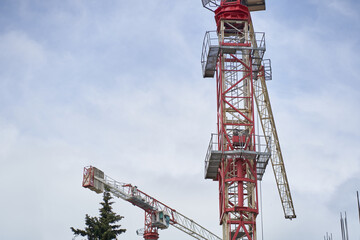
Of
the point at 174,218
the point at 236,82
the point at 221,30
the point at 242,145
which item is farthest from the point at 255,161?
the point at 174,218

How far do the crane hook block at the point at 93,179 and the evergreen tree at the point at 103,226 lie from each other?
32.5 metres

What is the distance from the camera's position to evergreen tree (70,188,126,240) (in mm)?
58594

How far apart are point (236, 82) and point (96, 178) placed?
35735 millimetres

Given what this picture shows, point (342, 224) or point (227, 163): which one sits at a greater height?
point (227, 163)

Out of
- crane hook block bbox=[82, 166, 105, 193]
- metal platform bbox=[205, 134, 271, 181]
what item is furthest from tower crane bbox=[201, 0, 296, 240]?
crane hook block bbox=[82, 166, 105, 193]

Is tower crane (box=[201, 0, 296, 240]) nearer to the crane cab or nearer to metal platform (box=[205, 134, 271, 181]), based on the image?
metal platform (box=[205, 134, 271, 181])

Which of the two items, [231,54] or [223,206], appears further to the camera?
[231,54]

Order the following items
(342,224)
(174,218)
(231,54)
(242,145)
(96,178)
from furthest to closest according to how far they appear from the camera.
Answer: (174,218) → (96,178) → (231,54) → (242,145) → (342,224)

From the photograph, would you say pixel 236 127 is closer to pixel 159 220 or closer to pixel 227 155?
pixel 227 155

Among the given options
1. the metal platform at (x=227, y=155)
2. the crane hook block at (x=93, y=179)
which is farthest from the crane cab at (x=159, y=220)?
the metal platform at (x=227, y=155)

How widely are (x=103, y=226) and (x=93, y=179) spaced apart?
34.6m

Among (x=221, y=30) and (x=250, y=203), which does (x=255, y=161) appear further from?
(x=221, y=30)

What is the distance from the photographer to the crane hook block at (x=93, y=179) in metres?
92.8

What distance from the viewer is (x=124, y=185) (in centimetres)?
9819
